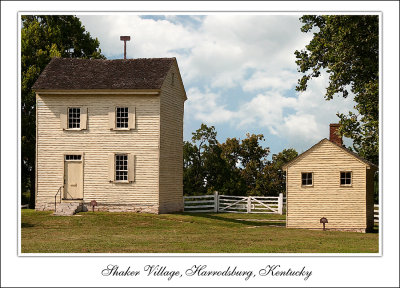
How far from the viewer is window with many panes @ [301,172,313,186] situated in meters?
28.2

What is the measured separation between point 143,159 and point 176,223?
15.7ft

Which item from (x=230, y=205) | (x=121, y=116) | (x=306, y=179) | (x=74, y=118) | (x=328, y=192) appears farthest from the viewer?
(x=230, y=205)

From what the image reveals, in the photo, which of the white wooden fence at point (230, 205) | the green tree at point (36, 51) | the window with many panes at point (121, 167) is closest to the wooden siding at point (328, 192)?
the window with many panes at point (121, 167)

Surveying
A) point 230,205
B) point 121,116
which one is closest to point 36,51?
point 121,116

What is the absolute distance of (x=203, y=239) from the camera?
22.2m

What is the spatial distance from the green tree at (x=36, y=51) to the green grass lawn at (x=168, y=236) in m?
9.07

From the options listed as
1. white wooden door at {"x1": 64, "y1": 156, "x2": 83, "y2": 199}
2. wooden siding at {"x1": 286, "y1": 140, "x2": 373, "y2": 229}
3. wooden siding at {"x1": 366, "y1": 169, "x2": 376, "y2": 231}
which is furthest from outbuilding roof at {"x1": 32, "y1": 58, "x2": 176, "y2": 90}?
wooden siding at {"x1": 366, "y1": 169, "x2": 376, "y2": 231}

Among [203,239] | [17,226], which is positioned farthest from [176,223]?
[17,226]

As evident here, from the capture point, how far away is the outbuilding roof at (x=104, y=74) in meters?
32.0

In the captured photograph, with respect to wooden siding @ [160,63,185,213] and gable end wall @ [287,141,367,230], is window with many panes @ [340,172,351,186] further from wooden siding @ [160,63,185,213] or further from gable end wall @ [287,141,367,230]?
wooden siding @ [160,63,185,213]

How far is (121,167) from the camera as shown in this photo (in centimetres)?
3180

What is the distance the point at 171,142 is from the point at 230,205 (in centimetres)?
885

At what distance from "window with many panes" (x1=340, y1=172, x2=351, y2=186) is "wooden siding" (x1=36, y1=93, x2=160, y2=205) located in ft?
31.9

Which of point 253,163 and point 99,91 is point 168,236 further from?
point 253,163
